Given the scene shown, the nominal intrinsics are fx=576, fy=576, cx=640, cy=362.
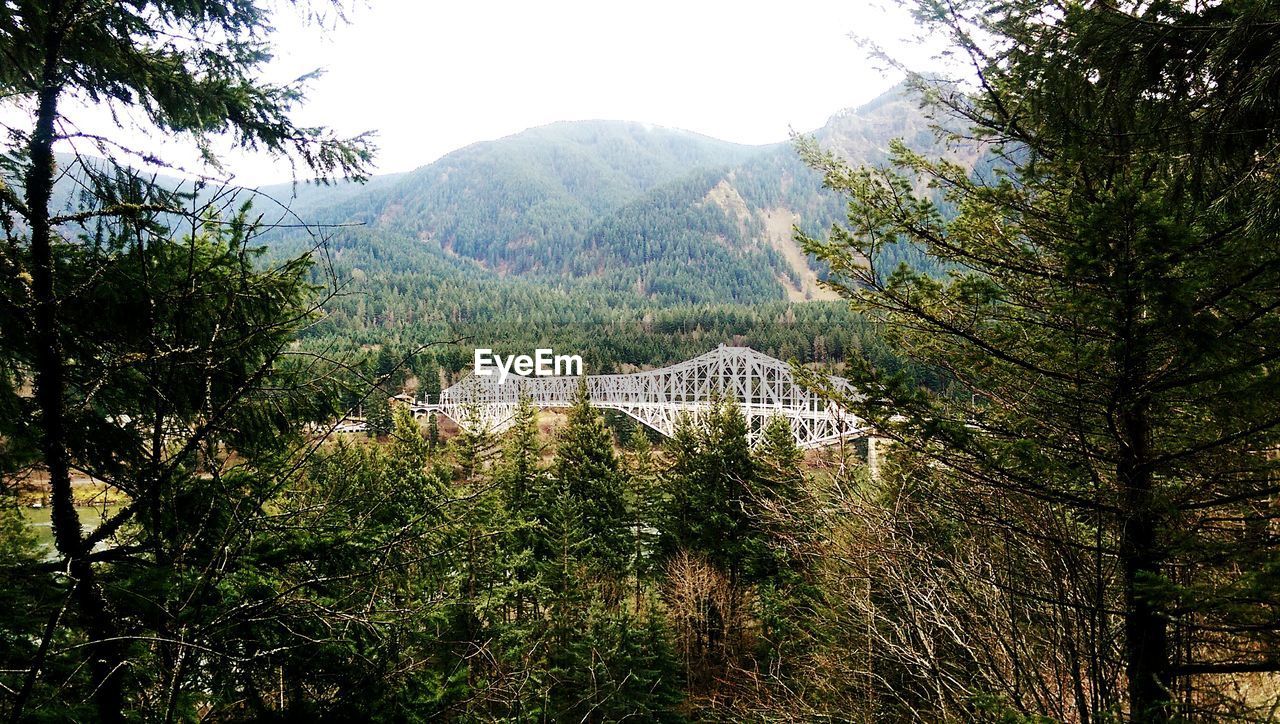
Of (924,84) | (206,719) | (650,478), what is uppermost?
(924,84)

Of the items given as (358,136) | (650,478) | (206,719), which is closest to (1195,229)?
(358,136)

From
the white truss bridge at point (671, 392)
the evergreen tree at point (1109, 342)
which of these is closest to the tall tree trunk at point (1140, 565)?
the evergreen tree at point (1109, 342)

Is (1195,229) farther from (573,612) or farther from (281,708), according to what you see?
(573,612)

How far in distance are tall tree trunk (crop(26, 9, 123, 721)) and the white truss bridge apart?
4061cm

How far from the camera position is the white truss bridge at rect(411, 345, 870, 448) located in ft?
164

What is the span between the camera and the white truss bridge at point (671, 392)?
1962 inches

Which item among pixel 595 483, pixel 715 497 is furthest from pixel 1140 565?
pixel 595 483

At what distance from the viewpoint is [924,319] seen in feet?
15.0

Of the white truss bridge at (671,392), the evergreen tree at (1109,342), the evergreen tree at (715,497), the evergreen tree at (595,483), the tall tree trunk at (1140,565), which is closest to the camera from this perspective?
the evergreen tree at (1109,342)

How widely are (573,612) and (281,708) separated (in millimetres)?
11044

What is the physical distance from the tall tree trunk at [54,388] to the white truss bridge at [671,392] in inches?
1599

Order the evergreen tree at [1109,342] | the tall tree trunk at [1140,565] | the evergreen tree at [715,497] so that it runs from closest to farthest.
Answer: the evergreen tree at [1109,342] < the tall tree trunk at [1140,565] < the evergreen tree at [715,497]

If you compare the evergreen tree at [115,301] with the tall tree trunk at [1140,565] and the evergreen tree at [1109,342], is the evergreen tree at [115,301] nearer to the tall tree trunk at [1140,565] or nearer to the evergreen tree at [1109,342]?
the evergreen tree at [1109,342]

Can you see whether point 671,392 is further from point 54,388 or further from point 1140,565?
point 54,388
